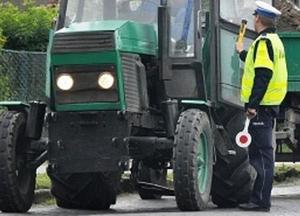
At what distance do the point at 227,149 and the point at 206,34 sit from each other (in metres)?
1.26

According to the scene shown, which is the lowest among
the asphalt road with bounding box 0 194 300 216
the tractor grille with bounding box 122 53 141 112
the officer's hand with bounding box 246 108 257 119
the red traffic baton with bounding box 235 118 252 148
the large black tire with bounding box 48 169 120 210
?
the asphalt road with bounding box 0 194 300 216

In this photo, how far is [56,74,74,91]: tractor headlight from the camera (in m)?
8.75

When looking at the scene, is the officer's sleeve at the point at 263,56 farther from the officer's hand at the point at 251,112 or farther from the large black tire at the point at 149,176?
the large black tire at the point at 149,176

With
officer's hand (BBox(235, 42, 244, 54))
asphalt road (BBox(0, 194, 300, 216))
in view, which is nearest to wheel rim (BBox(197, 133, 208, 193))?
asphalt road (BBox(0, 194, 300, 216))

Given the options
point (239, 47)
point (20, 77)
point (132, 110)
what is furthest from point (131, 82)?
point (20, 77)

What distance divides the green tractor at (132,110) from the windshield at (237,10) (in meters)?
0.03

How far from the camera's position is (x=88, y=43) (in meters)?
8.64

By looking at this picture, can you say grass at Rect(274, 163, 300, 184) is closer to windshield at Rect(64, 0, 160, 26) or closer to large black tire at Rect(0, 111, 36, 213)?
windshield at Rect(64, 0, 160, 26)

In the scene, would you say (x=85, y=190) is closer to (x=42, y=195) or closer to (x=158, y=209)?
(x=158, y=209)

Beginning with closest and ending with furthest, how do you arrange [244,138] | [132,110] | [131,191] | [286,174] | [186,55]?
1. [132,110]
2. [244,138]
3. [186,55]
4. [131,191]
5. [286,174]

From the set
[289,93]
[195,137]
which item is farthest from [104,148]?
[289,93]

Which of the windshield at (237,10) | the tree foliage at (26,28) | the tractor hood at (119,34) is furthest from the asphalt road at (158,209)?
the tree foliage at (26,28)

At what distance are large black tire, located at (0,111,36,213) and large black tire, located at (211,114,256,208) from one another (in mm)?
2041

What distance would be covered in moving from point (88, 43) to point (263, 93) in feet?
5.87
